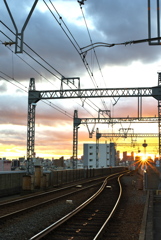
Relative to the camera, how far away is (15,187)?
2661 centimetres

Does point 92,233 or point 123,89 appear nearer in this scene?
point 92,233

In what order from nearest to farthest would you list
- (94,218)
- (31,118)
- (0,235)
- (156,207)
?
(0,235)
(94,218)
(156,207)
(31,118)

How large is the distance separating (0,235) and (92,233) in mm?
3243

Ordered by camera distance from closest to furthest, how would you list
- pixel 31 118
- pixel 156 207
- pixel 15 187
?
pixel 156 207 → pixel 15 187 → pixel 31 118

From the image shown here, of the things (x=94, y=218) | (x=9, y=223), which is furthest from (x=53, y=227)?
(x=94, y=218)

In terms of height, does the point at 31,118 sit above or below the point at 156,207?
above

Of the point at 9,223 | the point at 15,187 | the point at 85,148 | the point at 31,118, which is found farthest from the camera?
the point at 85,148

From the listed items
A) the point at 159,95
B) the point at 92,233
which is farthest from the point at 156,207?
the point at 159,95

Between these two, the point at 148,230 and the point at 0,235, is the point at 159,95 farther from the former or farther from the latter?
the point at 0,235

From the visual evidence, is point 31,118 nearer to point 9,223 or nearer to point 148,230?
point 9,223

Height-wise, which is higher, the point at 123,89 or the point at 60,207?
the point at 123,89

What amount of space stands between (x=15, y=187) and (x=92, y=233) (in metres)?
15.5

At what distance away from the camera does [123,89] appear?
3325 cm

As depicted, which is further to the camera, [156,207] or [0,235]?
[156,207]
